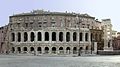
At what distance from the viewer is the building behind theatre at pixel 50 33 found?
130 metres

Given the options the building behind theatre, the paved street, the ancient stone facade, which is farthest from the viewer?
the ancient stone facade

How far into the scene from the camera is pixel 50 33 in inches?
5133

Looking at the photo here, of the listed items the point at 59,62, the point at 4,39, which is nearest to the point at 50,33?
the point at 4,39

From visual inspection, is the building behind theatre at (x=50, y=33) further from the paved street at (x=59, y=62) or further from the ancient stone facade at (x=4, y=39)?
the paved street at (x=59, y=62)

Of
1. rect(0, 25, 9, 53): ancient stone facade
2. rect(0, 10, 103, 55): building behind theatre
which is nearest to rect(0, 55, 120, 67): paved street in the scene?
rect(0, 10, 103, 55): building behind theatre

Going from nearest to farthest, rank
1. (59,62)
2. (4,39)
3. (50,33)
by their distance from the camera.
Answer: (59,62)
(50,33)
(4,39)

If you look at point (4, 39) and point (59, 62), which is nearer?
point (59, 62)

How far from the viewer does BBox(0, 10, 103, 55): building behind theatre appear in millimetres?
130250

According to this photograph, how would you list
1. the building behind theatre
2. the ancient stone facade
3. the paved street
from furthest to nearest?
the ancient stone facade < the building behind theatre < the paved street

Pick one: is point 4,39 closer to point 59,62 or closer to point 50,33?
point 50,33

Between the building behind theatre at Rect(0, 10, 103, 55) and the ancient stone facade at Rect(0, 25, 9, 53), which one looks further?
the ancient stone facade at Rect(0, 25, 9, 53)

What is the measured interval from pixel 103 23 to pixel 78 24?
3536 cm

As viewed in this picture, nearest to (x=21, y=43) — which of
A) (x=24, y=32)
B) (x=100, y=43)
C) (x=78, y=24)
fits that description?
(x=24, y=32)

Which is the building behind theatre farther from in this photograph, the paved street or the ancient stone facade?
the paved street
